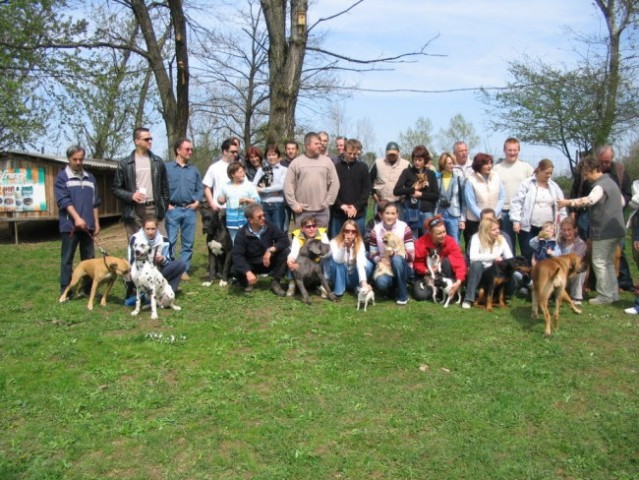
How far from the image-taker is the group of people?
672 cm

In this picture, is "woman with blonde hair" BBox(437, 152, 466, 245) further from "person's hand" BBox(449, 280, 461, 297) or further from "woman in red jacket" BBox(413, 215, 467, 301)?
"person's hand" BBox(449, 280, 461, 297)

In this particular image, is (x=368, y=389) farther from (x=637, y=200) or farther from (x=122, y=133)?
(x=122, y=133)

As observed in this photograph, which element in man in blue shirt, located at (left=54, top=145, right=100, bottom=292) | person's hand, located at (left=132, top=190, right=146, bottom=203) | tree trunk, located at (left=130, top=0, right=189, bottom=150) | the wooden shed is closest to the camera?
man in blue shirt, located at (left=54, top=145, right=100, bottom=292)

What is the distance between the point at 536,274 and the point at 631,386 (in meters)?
1.77

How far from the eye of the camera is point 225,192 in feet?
24.7

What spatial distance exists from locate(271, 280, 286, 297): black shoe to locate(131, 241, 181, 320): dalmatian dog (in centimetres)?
137

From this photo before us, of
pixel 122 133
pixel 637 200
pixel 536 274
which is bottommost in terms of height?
pixel 536 274

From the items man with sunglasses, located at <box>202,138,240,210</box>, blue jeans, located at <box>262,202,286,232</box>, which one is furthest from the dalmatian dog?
blue jeans, located at <box>262,202,286,232</box>

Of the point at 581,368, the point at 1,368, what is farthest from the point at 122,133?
the point at 581,368

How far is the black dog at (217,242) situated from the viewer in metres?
7.61

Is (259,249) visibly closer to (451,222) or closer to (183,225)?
(183,225)

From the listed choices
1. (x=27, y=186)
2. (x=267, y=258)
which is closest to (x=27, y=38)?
(x=27, y=186)

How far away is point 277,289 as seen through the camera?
712cm

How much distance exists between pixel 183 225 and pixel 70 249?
151cm
